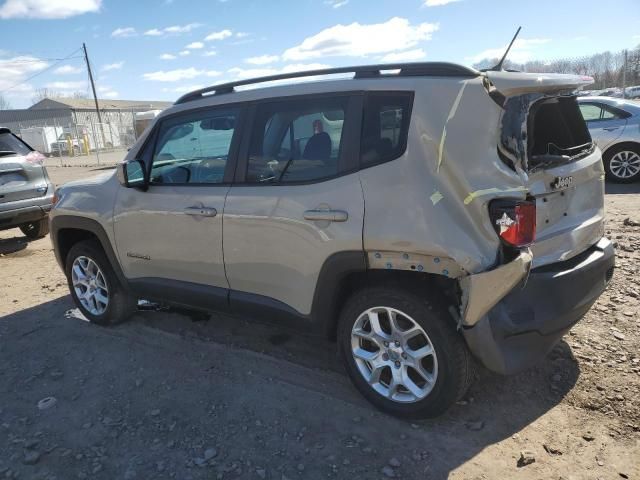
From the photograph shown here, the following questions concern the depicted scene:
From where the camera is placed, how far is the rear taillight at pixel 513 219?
2480 mm

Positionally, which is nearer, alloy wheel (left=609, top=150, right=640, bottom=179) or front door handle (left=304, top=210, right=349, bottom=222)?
front door handle (left=304, top=210, right=349, bottom=222)

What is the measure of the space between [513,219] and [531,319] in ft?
1.79

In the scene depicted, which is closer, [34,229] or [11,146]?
[11,146]

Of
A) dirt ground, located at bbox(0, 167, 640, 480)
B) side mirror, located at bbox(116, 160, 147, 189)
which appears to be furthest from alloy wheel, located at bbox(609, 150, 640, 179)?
side mirror, located at bbox(116, 160, 147, 189)

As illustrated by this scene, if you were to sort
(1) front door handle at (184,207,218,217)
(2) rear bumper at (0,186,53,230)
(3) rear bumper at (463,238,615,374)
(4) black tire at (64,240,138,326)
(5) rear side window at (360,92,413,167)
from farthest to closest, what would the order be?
(2) rear bumper at (0,186,53,230)
(4) black tire at (64,240,138,326)
(1) front door handle at (184,207,218,217)
(5) rear side window at (360,92,413,167)
(3) rear bumper at (463,238,615,374)

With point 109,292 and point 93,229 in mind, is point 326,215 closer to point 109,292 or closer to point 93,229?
point 93,229

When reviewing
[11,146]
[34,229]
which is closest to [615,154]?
[11,146]

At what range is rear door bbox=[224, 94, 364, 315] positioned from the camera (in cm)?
285

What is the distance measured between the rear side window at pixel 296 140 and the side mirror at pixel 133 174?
100cm

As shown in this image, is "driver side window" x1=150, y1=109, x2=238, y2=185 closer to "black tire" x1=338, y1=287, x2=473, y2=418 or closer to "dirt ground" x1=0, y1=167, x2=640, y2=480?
"dirt ground" x1=0, y1=167, x2=640, y2=480

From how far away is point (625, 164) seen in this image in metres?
8.95

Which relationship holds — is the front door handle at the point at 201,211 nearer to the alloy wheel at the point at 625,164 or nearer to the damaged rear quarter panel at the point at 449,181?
the damaged rear quarter panel at the point at 449,181

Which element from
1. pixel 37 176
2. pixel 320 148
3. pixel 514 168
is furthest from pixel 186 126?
pixel 37 176

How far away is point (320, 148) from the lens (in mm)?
3004
